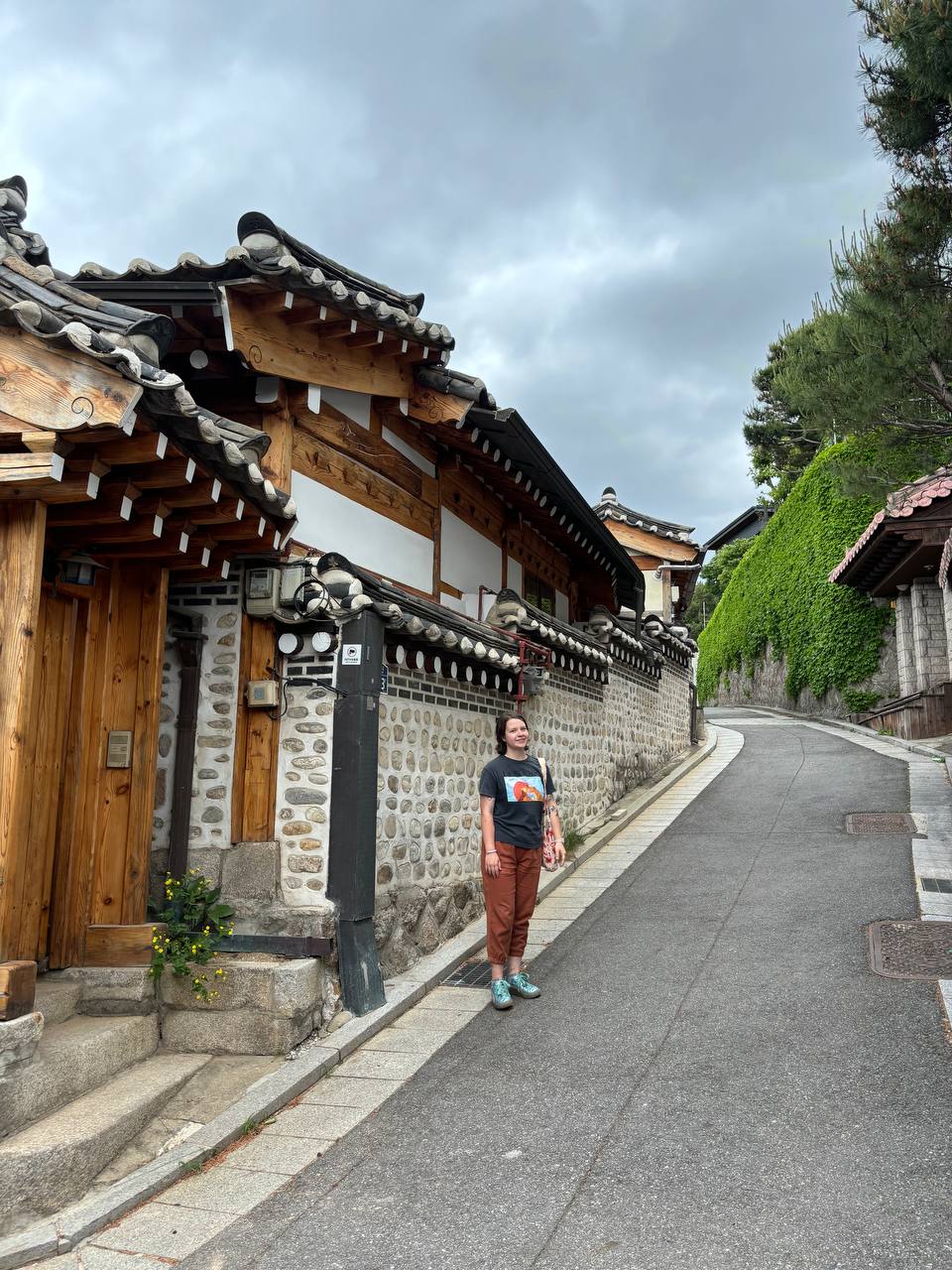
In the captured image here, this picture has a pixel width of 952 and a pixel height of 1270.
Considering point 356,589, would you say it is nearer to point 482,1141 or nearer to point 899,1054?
point 482,1141

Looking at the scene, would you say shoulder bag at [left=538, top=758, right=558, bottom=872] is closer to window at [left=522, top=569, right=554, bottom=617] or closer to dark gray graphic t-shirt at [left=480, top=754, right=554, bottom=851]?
dark gray graphic t-shirt at [left=480, top=754, right=554, bottom=851]

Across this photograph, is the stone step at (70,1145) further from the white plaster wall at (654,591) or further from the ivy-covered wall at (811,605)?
the white plaster wall at (654,591)

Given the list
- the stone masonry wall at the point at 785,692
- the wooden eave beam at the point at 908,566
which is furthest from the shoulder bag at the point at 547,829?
the stone masonry wall at the point at 785,692

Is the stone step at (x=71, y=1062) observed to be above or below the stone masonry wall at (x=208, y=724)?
below

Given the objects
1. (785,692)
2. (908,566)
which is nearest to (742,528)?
(785,692)

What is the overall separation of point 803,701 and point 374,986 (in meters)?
23.2

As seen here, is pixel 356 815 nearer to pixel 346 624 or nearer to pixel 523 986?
pixel 346 624

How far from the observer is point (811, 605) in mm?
24688

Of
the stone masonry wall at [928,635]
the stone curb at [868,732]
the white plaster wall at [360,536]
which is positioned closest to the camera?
the white plaster wall at [360,536]

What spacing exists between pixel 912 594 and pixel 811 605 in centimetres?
549

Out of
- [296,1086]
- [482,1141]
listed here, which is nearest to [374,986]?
[296,1086]

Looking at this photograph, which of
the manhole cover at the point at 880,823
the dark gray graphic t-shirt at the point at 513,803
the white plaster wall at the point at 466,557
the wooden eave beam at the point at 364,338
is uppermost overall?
the wooden eave beam at the point at 364,338

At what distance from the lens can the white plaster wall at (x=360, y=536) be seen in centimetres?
731

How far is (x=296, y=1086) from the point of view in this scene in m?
5.17
